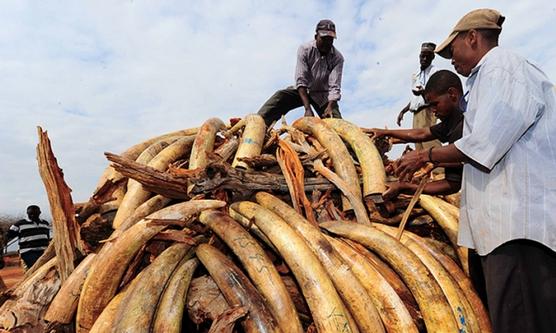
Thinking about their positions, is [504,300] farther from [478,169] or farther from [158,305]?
[158,305]

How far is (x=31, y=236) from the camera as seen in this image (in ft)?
30.6

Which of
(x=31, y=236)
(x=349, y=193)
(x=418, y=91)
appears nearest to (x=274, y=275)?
(x=349, y=193)

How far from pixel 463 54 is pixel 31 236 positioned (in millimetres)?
9798

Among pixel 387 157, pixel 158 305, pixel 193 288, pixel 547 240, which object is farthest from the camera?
pixel 387 157

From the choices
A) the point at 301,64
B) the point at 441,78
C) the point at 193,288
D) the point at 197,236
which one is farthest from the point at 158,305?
the point at 301,64

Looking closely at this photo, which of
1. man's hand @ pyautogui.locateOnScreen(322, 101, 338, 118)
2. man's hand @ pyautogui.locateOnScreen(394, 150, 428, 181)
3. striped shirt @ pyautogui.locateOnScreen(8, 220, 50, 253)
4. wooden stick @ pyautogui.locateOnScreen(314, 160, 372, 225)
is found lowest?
striped shirt @ pyautogui.locateOnScreen(8, 220, 50, 253)

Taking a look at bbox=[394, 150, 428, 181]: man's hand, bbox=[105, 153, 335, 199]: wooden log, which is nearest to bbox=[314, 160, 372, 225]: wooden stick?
bbox=[105, 153, 335, 199]: wooden log

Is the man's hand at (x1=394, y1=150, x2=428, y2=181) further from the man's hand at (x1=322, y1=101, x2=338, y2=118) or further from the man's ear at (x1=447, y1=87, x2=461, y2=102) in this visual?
the man's hand at (x1=322, y1=101, x2=338, y2=118)

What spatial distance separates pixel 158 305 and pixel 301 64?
5.59 m

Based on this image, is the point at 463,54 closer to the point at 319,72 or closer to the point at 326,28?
the point at 326,28

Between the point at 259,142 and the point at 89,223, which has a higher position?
the point at 259,142

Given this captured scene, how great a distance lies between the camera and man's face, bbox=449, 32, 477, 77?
2.70 meters

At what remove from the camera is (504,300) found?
2377 millimetres

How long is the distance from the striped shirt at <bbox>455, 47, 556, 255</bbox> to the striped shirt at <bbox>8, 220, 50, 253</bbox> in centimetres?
961
